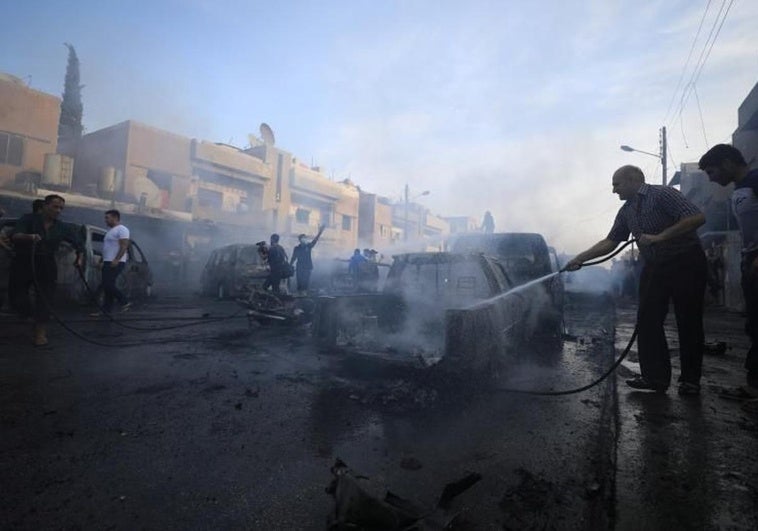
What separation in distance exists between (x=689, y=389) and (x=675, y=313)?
2.15ft

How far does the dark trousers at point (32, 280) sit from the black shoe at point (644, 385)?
6.26 m

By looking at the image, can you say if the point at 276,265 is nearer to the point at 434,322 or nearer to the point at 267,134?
the point at 434,322

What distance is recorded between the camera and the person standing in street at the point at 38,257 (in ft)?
15.1

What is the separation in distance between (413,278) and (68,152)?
2638 cm

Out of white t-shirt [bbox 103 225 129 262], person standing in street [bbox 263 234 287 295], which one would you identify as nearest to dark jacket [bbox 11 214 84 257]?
white t-shirt [bbox 103 225 129 262]

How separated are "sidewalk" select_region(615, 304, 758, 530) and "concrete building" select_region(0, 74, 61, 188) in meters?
22.6

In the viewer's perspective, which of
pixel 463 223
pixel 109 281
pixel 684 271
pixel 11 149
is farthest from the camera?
pixel 463 223

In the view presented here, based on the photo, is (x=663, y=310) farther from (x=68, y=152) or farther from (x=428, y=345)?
(x=68, y=152)

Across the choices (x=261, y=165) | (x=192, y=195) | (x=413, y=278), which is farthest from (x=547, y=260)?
(x=261, y=165)

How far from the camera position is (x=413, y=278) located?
199 inches

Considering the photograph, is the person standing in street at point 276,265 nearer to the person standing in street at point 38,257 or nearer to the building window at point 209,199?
the person standing in street at point 38,257

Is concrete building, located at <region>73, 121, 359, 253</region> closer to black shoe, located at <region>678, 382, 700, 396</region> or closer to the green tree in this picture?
the green tree

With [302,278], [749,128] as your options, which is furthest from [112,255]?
[749,128]

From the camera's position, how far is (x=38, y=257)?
4.68m
